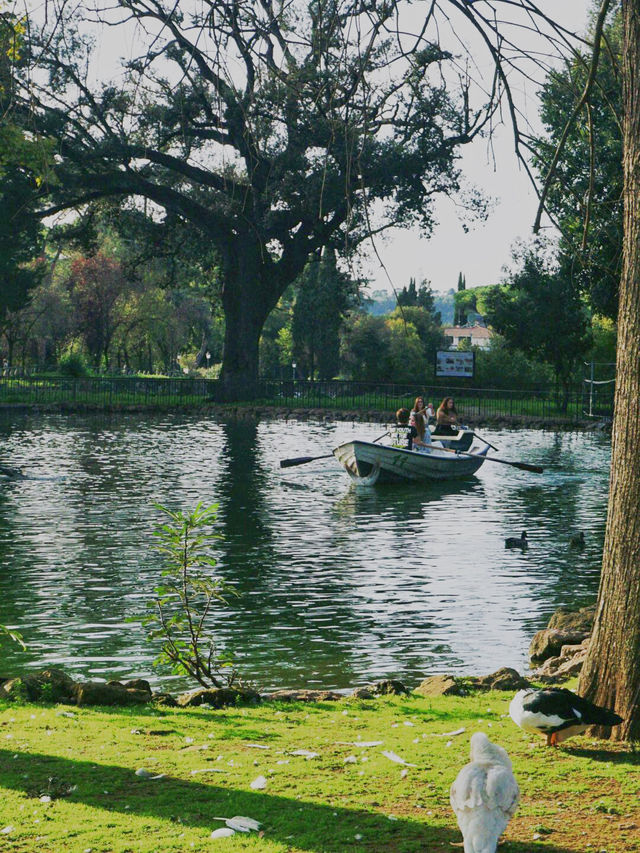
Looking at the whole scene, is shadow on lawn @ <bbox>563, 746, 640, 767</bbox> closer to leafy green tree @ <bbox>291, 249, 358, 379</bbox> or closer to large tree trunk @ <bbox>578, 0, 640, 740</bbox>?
large tree trunk @ <bbox>578, 0, 640, 740</bbox>

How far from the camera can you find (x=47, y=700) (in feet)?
29.2

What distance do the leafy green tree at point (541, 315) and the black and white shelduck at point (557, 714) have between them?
145 ft

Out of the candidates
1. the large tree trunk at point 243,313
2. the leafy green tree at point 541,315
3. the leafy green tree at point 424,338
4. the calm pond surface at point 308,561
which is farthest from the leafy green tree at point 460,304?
the calm pond surface at point 308,561

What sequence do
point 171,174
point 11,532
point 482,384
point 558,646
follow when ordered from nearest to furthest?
1. point 558,646
2. point 11,532
3. point 171,174
4. point 482,384

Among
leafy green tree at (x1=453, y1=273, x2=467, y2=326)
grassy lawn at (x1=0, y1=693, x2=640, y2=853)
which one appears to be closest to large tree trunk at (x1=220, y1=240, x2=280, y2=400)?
→ grassy lawn at (x1=0, y1=693, x2=640, y2=853)

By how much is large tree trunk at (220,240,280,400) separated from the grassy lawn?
49885 millimetres

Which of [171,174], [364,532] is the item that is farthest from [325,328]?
[364,532]

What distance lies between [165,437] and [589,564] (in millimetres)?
26146

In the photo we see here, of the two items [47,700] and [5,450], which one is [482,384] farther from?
[47,700]

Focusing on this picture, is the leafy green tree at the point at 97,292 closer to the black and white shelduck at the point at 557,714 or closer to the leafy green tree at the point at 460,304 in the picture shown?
the black and white shelduck at the point at 557,714

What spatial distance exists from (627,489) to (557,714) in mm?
1533

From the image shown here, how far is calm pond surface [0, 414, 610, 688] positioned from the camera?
38.7ft

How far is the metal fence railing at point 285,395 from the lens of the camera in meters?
56.2

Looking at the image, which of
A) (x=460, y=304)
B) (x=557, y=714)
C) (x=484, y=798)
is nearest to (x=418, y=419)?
(x=557, y=714)
